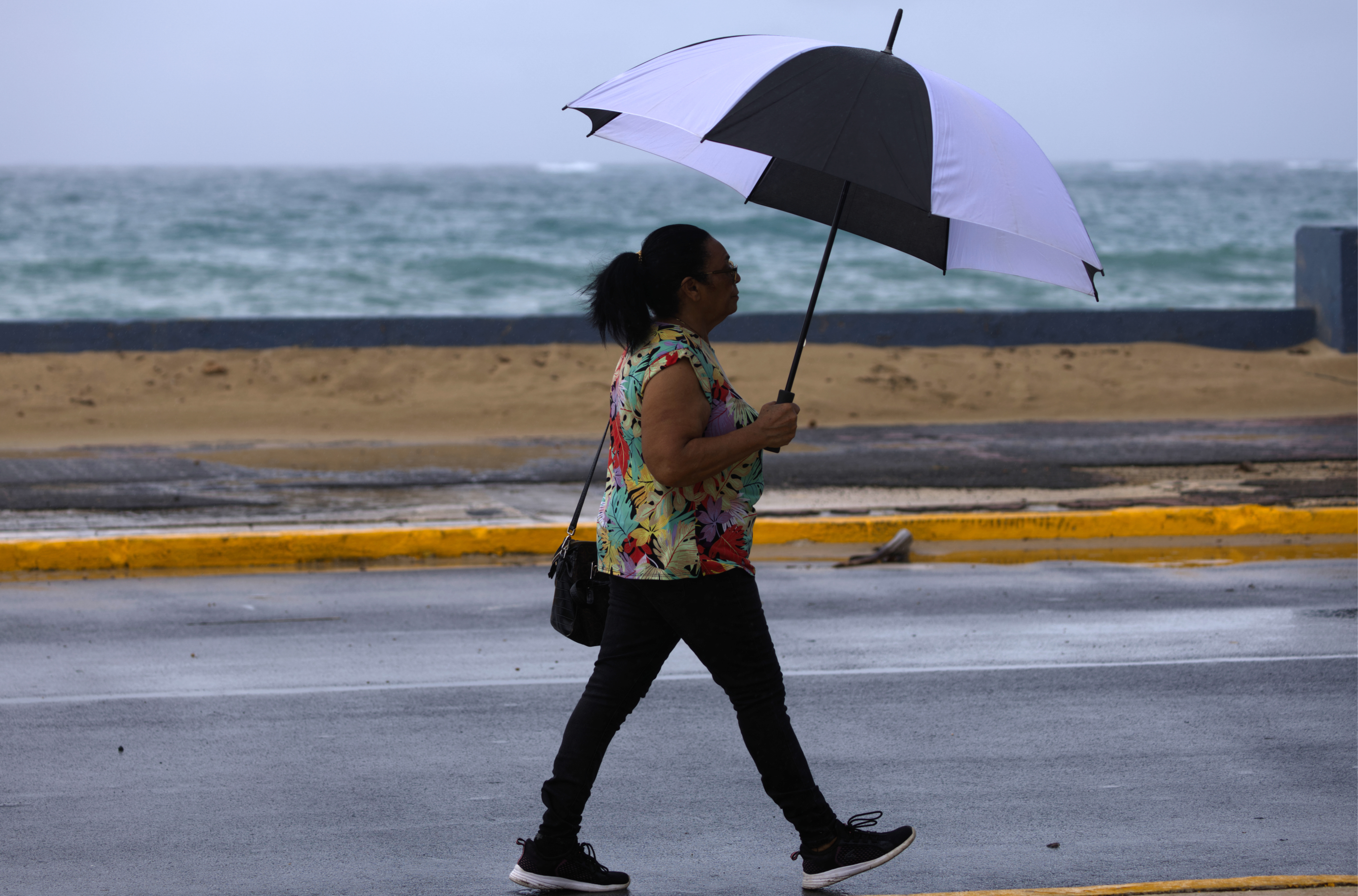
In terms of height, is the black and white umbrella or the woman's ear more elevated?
the black and white umbrella

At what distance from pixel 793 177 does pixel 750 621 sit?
139 centimetres

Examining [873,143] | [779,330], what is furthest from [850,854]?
[779,330]

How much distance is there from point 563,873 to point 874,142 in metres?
2.04

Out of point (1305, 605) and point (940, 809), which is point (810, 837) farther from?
point (1305, 605)

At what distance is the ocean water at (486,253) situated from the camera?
30.4 meters

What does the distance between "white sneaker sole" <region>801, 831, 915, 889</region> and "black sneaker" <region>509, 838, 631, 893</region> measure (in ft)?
1.68

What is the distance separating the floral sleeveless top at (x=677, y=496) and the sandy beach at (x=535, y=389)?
8768mm

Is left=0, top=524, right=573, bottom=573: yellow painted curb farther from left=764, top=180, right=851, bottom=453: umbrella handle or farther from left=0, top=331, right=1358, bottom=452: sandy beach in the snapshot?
left=764, top=180, right=851, bottom=453: umbrella handle

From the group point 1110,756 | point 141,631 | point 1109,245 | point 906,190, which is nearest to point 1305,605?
point 1110,756

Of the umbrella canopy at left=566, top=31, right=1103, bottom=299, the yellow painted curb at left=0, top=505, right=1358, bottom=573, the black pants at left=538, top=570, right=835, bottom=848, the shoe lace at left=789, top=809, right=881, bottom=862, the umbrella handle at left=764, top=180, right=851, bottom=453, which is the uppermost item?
the umbrella canopy at left=566, top=31, right=1103, bottom=299

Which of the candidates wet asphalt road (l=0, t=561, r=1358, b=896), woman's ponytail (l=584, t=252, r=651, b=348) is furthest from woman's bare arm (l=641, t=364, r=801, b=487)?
wet asphalt road (l=0, t=561, r=1358, b=896)

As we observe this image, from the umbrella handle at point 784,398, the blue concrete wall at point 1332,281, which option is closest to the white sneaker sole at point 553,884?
the umbrella handle at point 784,398

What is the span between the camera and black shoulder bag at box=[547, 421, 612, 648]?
3584 millimetres

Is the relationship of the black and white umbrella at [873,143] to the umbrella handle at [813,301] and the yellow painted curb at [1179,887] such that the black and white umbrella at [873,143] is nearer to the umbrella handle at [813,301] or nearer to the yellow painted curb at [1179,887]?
the umbrella handle at [813,301]
